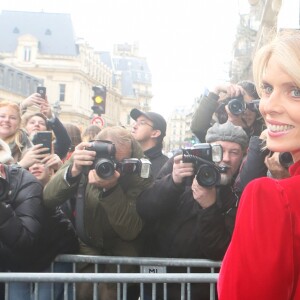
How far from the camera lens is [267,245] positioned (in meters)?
1.45

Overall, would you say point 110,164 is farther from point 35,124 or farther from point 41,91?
point 41,91

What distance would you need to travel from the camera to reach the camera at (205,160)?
330 centimetres

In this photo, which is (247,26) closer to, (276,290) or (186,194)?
(186,194)

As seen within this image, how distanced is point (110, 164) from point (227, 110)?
105 centimetres

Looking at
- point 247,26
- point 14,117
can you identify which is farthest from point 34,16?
point 14,117

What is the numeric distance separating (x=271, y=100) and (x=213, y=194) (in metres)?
1.77

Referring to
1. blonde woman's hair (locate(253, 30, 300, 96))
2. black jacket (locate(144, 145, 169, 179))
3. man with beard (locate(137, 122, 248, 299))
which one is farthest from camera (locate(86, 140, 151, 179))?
blonde woman's hair (locate(253, 30, 300, 96))

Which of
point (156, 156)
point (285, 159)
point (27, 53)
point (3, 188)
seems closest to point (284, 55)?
point (285, 159)

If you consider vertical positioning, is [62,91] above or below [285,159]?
above

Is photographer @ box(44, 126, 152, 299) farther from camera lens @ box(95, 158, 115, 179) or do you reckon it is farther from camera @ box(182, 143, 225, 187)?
camera @ box(182, 143, 225, 187)

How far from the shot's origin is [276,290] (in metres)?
1.46

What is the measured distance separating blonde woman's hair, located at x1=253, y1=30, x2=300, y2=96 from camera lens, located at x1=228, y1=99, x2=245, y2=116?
2.25m

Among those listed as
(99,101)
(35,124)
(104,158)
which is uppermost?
(99,101)

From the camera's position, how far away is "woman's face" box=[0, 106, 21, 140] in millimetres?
4945
